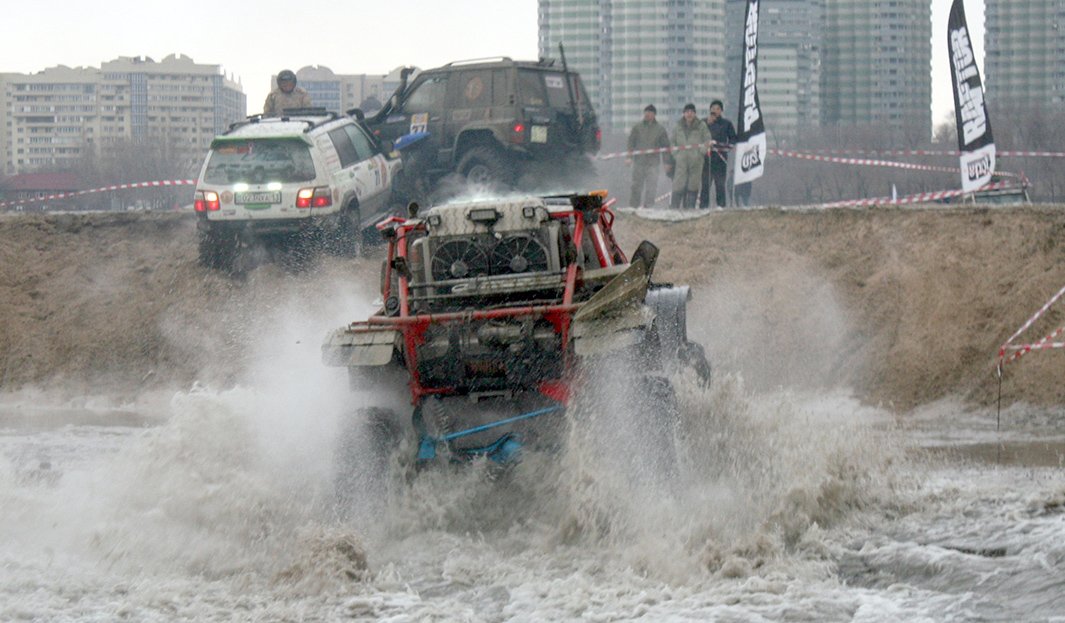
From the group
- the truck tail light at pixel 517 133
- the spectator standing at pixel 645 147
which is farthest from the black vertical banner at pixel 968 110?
the truck tail light at pixel 517 133

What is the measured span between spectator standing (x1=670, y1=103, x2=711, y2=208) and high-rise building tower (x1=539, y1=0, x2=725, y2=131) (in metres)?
59.8

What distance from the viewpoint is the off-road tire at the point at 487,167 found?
20906 millimetres

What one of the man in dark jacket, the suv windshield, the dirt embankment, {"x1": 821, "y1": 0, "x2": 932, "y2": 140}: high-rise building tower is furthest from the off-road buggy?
{"x1": 821, "y1": 0, "x2": 932, "y2": 140}: high-rise building tower

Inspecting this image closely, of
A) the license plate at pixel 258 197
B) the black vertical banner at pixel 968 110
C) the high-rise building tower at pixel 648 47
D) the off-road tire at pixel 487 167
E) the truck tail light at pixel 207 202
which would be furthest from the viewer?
the high-rise building tower at pixel 648 47

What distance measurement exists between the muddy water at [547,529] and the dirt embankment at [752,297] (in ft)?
10.6

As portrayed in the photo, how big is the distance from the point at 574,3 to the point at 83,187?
99.2ft

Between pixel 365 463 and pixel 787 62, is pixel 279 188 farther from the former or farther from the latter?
pixel 787 62

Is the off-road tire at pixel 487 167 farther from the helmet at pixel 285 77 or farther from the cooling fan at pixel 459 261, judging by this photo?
the cooling fan at pixel 459 261

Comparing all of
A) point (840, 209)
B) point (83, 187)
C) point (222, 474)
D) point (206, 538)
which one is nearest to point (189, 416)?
point (222, 474)

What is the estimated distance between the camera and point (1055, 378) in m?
14.9

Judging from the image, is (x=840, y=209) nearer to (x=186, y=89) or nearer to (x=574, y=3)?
(x=574, y=3)

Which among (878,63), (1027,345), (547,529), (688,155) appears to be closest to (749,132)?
(688,155)

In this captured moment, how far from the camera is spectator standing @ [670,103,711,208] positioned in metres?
21.8

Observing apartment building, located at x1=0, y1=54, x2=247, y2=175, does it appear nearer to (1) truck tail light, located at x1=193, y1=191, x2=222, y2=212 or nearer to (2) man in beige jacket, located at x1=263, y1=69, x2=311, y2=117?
(2) man in beige jacket, located at x1=263, y1=69, x2=311, y2=117
